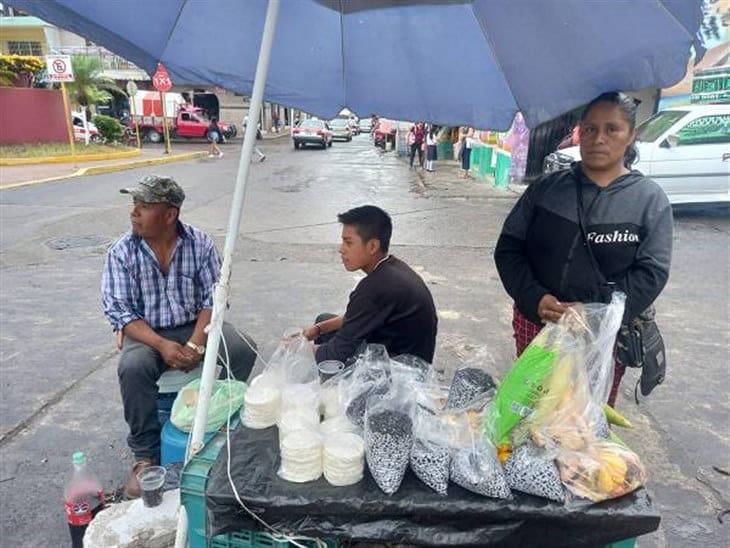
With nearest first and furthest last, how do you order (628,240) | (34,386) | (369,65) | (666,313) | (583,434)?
(583,434), (628,240), (369,65), (34,386), (666,313)

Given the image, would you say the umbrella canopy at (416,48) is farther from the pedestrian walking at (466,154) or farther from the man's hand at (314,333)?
the pedestrian walking at (466,154)

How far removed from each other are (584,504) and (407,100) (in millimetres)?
1960

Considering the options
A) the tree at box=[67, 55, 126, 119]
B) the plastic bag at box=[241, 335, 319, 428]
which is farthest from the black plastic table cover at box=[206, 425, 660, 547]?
the tree at box=[67, 55, 126, 119]

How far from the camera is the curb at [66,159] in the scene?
16125 mm

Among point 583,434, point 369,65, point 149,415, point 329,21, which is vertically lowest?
point 149,415

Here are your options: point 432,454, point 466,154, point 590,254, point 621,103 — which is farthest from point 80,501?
point 466,154

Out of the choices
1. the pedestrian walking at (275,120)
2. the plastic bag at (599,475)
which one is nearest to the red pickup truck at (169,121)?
the pedestrian walking at (275,120)

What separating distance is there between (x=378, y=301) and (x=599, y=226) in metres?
1.01

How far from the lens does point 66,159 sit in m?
17.5

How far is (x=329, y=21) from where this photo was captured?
2.32 metres

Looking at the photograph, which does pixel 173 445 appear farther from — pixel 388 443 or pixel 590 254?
pixel 590 254

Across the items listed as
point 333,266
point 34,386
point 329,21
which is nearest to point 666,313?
point 333,266

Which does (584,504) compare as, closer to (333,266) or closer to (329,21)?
(329,21)

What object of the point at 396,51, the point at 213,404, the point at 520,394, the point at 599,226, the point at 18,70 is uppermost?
the point at 18,70
